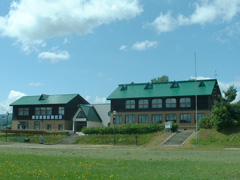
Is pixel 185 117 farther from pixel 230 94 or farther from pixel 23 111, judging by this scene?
pixel 23 111

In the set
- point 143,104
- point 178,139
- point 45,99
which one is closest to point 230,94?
point 178,139

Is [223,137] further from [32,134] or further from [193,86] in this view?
[32,134]

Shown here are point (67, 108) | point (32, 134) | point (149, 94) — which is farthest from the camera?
point (67, 108)

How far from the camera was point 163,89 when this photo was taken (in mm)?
63906

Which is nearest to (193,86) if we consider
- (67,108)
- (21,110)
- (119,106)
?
(119,106)

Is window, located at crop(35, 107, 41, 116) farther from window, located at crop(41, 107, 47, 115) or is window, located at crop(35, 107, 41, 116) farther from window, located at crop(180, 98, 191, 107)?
window, located at crop(180, 98, 191, 107)

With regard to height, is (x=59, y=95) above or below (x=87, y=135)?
above

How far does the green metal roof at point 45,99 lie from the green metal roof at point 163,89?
12.2 m

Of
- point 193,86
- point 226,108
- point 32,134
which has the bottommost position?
point 32,134

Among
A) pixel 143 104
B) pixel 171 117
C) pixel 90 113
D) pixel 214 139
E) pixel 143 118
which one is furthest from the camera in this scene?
pixel 90 113

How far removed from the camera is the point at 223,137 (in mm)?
43406

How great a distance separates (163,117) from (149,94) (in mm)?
5429

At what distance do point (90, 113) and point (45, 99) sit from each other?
1232 cm

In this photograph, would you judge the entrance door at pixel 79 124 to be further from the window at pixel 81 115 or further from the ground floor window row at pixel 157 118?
the ground floor window row at pixel 157 118
